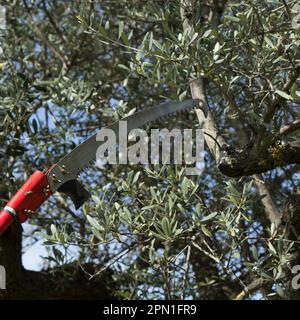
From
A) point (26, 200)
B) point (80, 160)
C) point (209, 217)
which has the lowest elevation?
point (26, 200)

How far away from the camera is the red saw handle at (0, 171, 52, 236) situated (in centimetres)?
312

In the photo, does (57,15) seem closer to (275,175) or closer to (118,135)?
(275,175)

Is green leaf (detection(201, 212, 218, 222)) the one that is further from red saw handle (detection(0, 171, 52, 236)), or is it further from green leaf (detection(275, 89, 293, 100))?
red saw handle (detection(0, 171, 52, 236))

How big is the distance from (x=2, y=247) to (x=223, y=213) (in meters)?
1.66

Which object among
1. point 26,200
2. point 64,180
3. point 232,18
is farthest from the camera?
point 232,18

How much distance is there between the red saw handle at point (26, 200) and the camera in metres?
3.12

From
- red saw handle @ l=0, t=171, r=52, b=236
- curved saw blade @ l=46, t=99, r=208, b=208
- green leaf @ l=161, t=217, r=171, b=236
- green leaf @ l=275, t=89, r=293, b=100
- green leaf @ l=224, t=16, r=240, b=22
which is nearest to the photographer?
red saw handle @ l=0, t=171, r=52, b=236

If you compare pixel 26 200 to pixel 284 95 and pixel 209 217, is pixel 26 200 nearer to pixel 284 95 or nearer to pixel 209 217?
pixel 209 217

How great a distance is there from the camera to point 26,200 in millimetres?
3195

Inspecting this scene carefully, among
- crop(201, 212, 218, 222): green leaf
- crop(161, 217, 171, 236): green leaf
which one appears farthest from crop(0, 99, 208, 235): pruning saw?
crop(201, 212, 218, 222): green leaf

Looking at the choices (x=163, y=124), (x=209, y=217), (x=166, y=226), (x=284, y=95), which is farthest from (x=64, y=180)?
(x=163, y=124)

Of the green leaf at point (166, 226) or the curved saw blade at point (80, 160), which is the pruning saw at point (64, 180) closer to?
the curved saw blade at point (80, 160)

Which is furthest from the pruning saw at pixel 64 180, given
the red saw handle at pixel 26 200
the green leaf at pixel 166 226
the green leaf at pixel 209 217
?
the green leaf at pixel 209 217

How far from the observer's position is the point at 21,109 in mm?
5176
